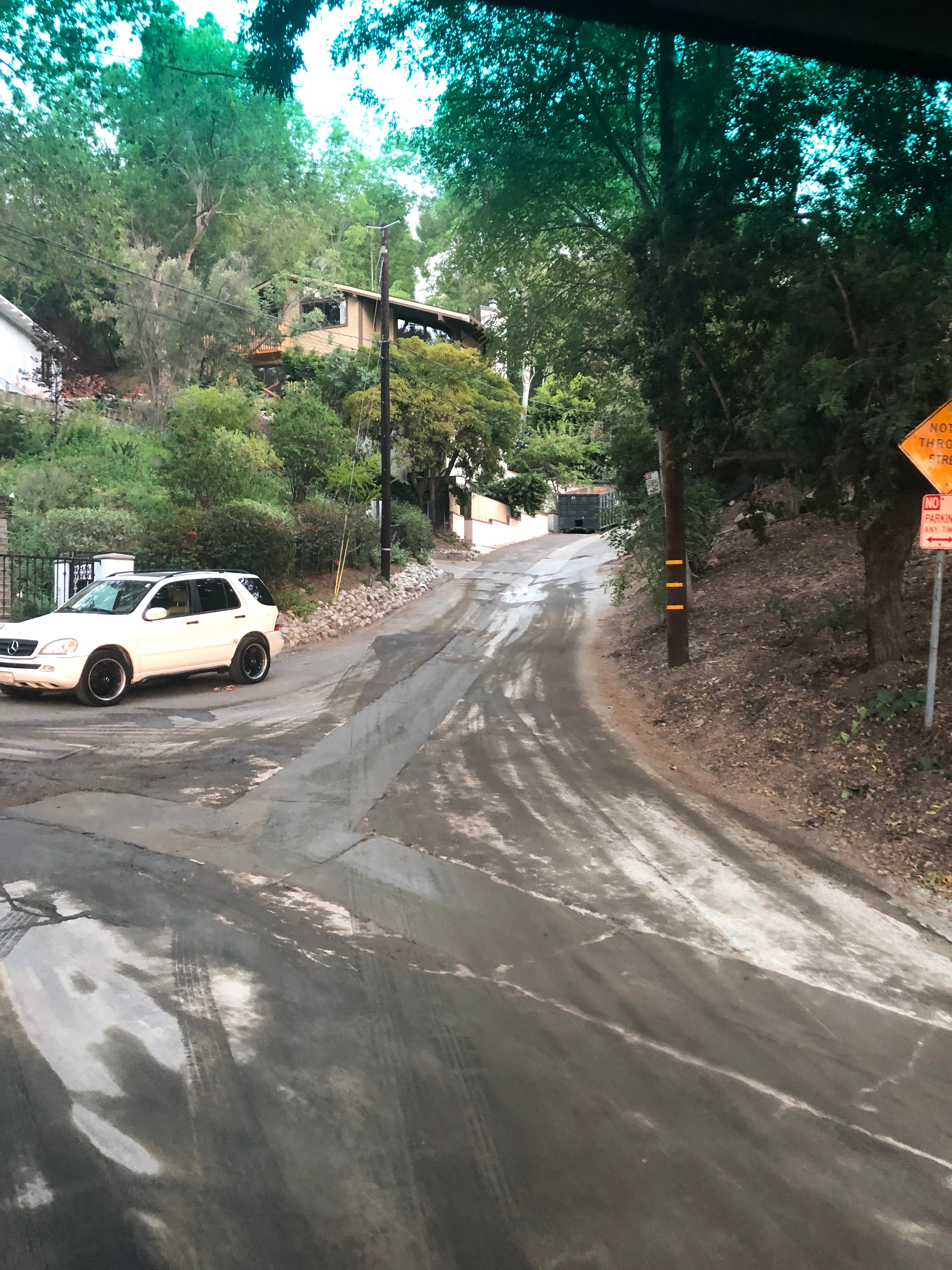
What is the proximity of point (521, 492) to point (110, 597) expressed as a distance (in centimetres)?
3830

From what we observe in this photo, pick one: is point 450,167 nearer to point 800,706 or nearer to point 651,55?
point 651,55

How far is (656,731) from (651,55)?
28.7ft

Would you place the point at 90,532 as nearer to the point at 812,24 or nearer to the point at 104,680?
the point at 104,680

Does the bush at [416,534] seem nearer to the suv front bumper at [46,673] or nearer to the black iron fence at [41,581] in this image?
the black iron fence at [41,581]

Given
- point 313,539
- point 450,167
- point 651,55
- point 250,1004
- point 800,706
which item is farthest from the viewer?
point 313,539

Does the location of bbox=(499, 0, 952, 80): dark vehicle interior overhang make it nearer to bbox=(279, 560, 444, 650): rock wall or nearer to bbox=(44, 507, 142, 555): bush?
bbox=(279, 560, 444, 650): rock wall

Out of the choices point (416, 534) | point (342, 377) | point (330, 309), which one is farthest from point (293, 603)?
point (330, 309)

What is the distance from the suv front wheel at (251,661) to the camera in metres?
14.1

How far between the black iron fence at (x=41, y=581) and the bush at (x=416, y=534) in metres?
14.8

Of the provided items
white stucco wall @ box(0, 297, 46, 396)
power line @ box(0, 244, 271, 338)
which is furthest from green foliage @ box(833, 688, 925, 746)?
white stucco wall @ box(0, 297, 46, 396)

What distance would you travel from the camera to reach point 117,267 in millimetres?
23422

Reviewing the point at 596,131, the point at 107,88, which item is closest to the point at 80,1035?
the point at 596,131

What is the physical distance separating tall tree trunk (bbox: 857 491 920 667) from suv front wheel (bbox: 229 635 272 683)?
8725 mm

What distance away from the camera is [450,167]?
52.5 feet
